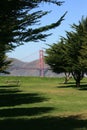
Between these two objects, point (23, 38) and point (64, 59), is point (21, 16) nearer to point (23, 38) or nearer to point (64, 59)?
point (23, 38)

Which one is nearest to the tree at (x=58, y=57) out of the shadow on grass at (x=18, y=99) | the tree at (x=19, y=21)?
the shadow on grass at (x=18, y=99)

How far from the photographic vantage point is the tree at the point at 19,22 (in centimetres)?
1245

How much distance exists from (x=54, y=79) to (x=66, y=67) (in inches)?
1208

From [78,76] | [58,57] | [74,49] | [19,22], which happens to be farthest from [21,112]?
[58,57]

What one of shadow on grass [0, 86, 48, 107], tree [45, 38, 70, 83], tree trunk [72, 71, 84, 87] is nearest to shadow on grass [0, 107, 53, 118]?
shadow on grass [0, 86, 48, 107]

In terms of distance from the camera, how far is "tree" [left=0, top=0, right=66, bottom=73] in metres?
12.5

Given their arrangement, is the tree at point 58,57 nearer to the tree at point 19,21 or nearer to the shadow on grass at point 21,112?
the shadow on grass at point 21,112

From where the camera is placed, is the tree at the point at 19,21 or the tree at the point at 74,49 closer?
the tree at the point at 19,21

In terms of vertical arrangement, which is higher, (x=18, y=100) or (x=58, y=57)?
(x=58, y=57)

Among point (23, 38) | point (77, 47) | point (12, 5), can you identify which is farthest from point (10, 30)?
point (77, 47)

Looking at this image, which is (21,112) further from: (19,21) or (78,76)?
(78,76)

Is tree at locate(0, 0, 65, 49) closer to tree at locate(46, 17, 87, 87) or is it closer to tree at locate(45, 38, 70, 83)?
tree at locate(46, 17, 87, 87)

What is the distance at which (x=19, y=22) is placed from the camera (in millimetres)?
14570

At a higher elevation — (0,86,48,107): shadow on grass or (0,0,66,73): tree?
(0,0,66,73): tree
